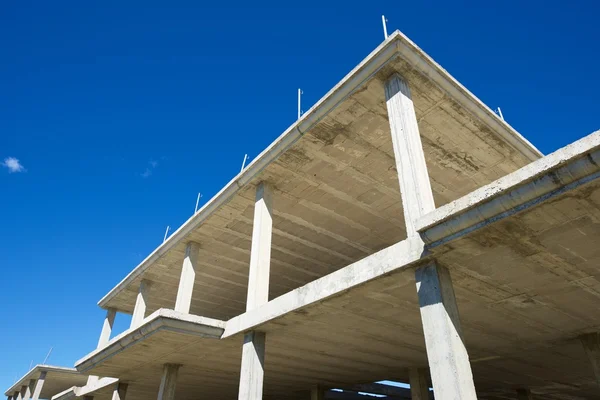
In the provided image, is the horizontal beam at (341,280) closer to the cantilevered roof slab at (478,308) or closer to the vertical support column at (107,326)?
the cantilevered roof slab at (478,308)

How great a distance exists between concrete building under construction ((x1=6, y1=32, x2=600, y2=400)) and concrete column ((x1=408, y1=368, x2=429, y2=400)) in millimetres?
47

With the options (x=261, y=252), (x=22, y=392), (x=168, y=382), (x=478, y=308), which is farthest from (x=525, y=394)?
(x=22, y=392)

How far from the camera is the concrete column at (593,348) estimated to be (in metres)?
8.80

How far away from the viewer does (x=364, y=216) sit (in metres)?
12.2

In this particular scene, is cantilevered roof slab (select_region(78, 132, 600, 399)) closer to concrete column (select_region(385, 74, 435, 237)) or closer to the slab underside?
the slab underside

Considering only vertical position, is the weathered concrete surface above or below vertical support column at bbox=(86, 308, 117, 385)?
below

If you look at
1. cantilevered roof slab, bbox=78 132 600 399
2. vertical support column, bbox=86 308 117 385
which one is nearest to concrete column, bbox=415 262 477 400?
cantilevered roof slab, bbox=78 132 600 399

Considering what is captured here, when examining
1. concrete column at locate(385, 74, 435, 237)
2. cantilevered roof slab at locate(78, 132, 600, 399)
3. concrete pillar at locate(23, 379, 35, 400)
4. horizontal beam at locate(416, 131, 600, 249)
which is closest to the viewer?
horizontal beam at locate(416, 131, 600, 249)

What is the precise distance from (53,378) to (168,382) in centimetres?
2144

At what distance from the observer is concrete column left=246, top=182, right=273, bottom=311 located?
9680mm

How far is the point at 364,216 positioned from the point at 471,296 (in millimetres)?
5270

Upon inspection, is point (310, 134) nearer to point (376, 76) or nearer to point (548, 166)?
point (376, 76)

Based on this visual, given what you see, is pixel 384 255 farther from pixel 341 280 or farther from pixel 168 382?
pixel 168 382

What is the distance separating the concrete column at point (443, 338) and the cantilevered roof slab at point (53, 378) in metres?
25.6
